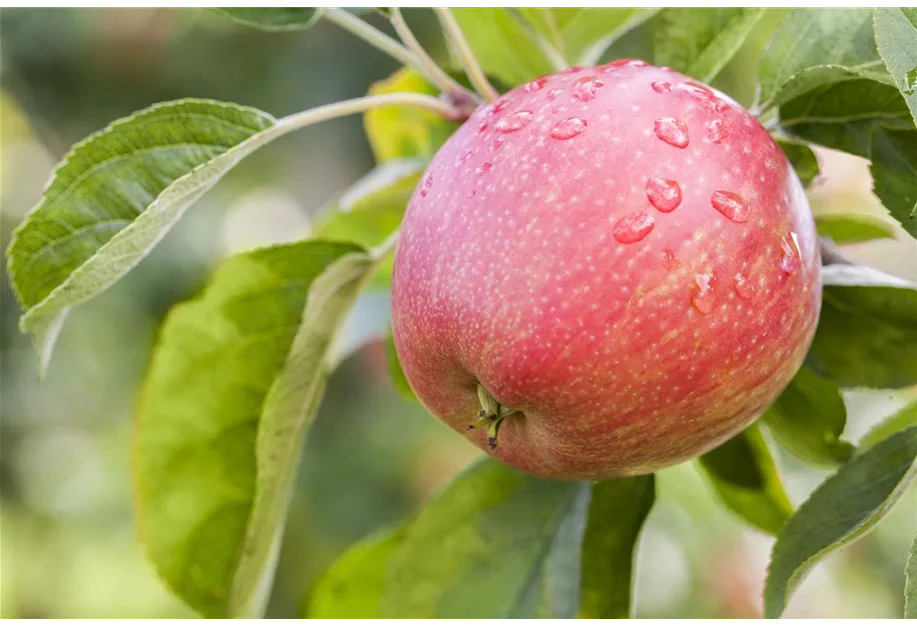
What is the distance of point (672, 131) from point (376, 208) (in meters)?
0.43

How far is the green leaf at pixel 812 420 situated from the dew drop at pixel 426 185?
307 mm

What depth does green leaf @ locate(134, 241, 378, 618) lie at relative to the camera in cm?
68

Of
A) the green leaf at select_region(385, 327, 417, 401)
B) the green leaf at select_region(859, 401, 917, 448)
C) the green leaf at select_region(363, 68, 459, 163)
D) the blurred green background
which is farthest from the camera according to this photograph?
the blurred green background

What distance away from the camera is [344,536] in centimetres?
206

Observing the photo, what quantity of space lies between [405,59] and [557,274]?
0.28m

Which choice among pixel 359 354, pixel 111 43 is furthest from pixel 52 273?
pixel 111 43

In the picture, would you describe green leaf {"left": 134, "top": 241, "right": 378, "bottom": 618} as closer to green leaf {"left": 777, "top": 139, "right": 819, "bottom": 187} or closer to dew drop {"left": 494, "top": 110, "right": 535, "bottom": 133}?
dew drop {"left": 494, "top": 110, "right": 535, "bottom": 133}

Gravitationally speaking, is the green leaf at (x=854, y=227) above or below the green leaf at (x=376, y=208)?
below

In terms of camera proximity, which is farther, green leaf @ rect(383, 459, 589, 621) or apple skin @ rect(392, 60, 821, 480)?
green leaf @ rect(383, 459, 589, 621)

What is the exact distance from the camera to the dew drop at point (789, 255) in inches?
18.5

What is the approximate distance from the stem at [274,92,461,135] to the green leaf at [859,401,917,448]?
0.37 metres

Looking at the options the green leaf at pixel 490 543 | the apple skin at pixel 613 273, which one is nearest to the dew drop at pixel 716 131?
the apple skin at pixel 613 273

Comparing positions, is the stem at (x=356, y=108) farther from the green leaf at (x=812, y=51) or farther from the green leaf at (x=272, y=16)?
the green leaf at (x=812, y=51)

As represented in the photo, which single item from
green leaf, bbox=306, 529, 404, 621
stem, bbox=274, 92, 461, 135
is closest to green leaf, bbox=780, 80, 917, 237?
stem, bbox=274, 92, 461, 135
